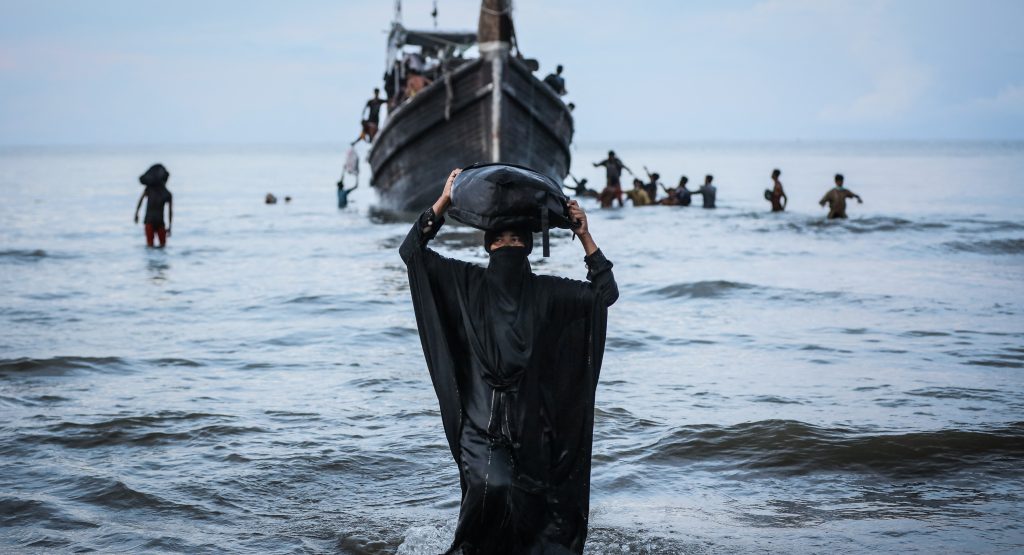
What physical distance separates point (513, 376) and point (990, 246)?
A: 16026 mm

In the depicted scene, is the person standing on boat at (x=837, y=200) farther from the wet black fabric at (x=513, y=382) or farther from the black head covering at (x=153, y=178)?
the wet black fabric at (x=513, y=382)

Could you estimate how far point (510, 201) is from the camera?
3170mm

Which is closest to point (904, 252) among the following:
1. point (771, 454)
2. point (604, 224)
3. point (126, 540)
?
point (604, 224)

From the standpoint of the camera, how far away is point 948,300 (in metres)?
11.0

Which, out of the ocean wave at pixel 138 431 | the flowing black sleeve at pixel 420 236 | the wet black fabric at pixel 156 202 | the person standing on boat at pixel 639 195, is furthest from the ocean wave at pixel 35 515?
the person standing on boat at pixel 639 195

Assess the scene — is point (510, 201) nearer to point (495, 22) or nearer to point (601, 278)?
point (601, 278)

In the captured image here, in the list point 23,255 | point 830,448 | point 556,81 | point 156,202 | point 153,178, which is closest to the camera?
point 830,448

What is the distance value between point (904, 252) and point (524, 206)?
47.4 feet

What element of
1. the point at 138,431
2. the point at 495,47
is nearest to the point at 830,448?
the point at 138,431

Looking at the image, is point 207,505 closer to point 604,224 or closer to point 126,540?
point 126,540

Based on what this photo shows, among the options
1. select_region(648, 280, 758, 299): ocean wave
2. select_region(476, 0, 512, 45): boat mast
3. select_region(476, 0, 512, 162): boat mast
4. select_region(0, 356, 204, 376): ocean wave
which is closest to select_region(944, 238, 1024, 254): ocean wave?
select_region(648, 280, 758, 299): ocean wave

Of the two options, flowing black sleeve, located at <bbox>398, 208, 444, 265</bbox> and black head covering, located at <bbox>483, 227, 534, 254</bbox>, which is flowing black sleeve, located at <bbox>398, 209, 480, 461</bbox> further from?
black head covering, located at <bbox>483, 227, 534, 254</bbox>

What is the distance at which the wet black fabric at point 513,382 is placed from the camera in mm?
3236

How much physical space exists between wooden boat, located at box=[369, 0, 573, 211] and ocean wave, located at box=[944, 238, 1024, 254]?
8166mm
